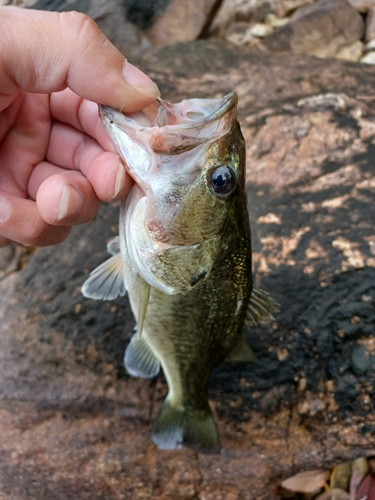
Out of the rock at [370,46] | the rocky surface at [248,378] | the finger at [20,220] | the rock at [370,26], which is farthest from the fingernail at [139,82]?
the rock at [370,26]

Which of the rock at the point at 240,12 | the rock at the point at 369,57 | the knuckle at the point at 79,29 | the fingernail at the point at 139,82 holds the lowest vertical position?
the rock at the point at 369,57

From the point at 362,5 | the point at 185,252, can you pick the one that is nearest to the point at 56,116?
the point at 185,252

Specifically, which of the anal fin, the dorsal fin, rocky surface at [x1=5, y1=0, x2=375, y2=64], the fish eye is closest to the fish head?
the fish eye

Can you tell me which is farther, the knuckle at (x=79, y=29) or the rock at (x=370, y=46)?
the rock at (x=370, y=46)

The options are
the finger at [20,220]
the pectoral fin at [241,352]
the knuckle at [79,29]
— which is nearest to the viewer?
the knuckle at [79,29]

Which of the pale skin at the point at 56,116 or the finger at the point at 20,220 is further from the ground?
the pale skin at the point at 56,116

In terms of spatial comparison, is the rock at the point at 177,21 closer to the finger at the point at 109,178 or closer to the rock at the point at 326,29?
the rock at the point at 326,29

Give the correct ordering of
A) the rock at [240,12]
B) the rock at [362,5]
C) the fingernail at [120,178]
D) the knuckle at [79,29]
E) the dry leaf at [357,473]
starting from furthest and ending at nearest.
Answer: the rock at [240,12]
the rock at [362,5]
the dry leaf at [357,473]
the fingernail at [120,178]
the knuckle at [79,29]
